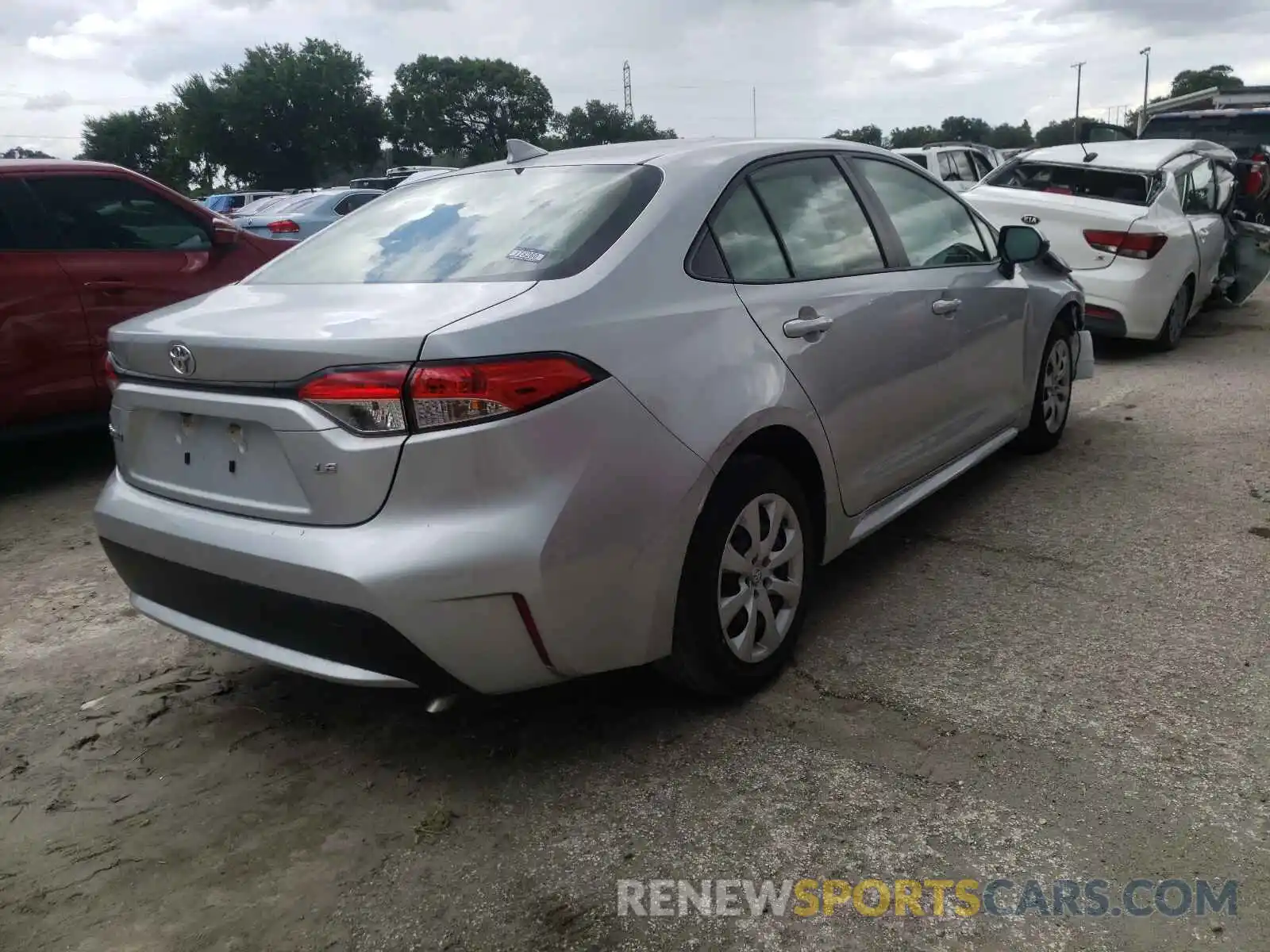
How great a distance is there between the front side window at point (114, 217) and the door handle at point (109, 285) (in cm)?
20

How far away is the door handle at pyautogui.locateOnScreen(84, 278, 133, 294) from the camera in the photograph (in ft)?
17.8

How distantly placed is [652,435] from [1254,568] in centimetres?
263

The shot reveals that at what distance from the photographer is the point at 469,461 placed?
2.28 m

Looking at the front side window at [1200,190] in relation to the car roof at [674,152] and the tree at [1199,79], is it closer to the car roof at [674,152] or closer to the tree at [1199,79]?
the car roof at [674,152]

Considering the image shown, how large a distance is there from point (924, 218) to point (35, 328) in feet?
13.9

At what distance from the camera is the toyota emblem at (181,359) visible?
2559 millimetres

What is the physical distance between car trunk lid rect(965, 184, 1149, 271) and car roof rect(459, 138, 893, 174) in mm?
4588

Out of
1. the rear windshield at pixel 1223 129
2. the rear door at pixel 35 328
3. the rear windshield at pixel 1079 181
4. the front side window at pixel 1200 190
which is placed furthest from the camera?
the rear windshield at pixel 1223 129

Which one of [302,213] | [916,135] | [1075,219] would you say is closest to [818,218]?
[1075,219]

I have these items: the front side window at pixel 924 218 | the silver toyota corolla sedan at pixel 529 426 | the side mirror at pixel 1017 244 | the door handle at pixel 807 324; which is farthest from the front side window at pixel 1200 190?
the door handle at pixel 807 324

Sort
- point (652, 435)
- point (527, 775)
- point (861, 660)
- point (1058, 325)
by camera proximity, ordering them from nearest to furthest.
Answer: point (652, 435) → point (527, 775) → point (861, 660) → point (1058, 325)

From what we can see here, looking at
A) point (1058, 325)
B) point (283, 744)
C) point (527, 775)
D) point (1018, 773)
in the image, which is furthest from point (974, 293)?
point (283, 744)

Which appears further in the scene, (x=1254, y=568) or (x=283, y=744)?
(x=1254, y=568)

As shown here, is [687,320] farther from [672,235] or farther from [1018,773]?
[1018,773]
